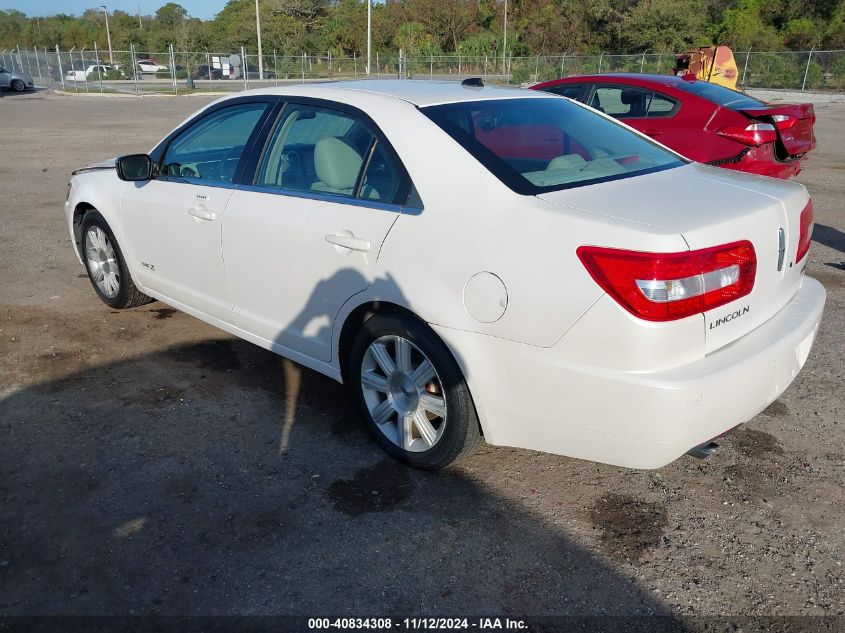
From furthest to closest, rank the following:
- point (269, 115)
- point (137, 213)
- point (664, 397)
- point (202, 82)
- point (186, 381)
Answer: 1. point (202, 82)
2. point (137, 213)
3. point (186, 381)
4. point (269, 115)
5. point (664, 397)

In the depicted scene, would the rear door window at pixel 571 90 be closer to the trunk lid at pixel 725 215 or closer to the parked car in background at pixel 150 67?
the trunk lid at pixel 725 215

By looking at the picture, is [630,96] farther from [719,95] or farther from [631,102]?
[719,95]

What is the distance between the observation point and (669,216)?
2.67 meters

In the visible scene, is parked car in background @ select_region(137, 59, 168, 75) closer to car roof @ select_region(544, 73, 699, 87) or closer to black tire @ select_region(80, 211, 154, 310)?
car roof @ select_region(544, 73, 699, 87)

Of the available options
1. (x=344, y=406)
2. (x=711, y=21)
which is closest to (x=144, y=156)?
(x=344, y=406)

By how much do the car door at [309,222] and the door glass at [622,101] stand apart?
5.66 metres

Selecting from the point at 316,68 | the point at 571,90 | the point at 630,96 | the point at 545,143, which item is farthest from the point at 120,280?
the point at 316,68

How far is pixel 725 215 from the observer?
273 cm

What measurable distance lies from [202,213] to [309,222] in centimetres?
94

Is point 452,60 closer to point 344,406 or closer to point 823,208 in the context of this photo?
point 823,208

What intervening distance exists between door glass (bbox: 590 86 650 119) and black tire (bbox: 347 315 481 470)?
6.20 meters

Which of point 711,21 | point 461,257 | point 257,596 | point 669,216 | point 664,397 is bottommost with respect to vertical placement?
point 257,596

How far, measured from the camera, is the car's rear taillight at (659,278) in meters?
2.49

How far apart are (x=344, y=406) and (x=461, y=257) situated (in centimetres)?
150
